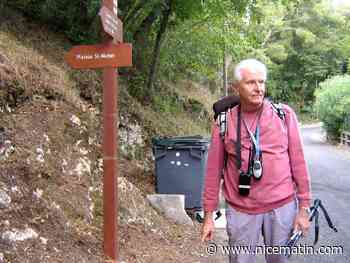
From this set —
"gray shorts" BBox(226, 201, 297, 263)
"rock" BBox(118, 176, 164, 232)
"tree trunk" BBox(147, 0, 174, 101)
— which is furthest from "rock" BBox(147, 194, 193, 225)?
"tree trunk" BBox(147, 0, 174, 101)

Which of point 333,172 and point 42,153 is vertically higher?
point 42,153

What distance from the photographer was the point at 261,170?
353 centimetres

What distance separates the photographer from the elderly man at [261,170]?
3551 millimetres

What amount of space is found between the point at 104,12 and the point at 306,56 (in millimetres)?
56152

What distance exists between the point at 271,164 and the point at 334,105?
27.5 metres

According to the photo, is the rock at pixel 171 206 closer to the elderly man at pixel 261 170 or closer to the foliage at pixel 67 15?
the foliage at pixel 67 15

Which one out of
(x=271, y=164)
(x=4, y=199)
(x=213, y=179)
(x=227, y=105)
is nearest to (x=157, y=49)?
(x=4, y=199)

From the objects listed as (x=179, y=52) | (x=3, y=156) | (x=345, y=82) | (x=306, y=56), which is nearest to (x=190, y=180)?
(x=3, y=156)

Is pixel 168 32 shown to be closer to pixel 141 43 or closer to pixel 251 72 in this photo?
pixel 141 43

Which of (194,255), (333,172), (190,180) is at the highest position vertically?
(190,180)

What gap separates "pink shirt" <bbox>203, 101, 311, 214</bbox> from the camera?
11.6ft

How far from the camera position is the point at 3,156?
5613 mm

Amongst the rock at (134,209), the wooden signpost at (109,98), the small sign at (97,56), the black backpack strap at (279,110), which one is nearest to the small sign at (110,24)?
the wooden signpost at (109,98)

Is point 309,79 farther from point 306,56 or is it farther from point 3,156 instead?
point 3,156
